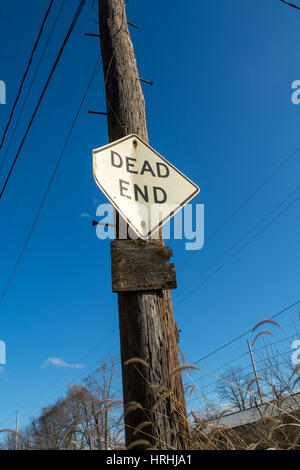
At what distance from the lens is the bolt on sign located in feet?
8.23

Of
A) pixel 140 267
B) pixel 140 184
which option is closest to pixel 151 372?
pixel 140 267

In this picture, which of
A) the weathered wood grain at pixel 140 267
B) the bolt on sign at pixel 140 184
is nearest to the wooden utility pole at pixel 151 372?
the weathered wood grain at pixel 140 267

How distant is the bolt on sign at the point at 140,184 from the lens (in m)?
2.51

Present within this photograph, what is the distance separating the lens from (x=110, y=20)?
3801 millimetres

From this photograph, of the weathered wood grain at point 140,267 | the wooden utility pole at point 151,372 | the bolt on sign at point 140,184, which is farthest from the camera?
the bolt on sign at point 140,184

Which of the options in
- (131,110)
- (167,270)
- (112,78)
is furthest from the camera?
(112,78)

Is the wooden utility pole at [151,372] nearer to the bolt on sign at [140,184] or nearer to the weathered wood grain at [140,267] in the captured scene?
the weathered wood grain at [140,267]

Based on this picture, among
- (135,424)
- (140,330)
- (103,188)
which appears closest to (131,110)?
(103,188)

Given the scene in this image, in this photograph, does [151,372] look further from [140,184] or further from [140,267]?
[140,184]

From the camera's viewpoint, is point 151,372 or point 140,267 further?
point 140,267

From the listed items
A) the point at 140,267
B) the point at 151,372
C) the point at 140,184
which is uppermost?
the point at 140,184

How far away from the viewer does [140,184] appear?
8.79 feet

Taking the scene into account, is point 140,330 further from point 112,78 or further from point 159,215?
point 112,78
